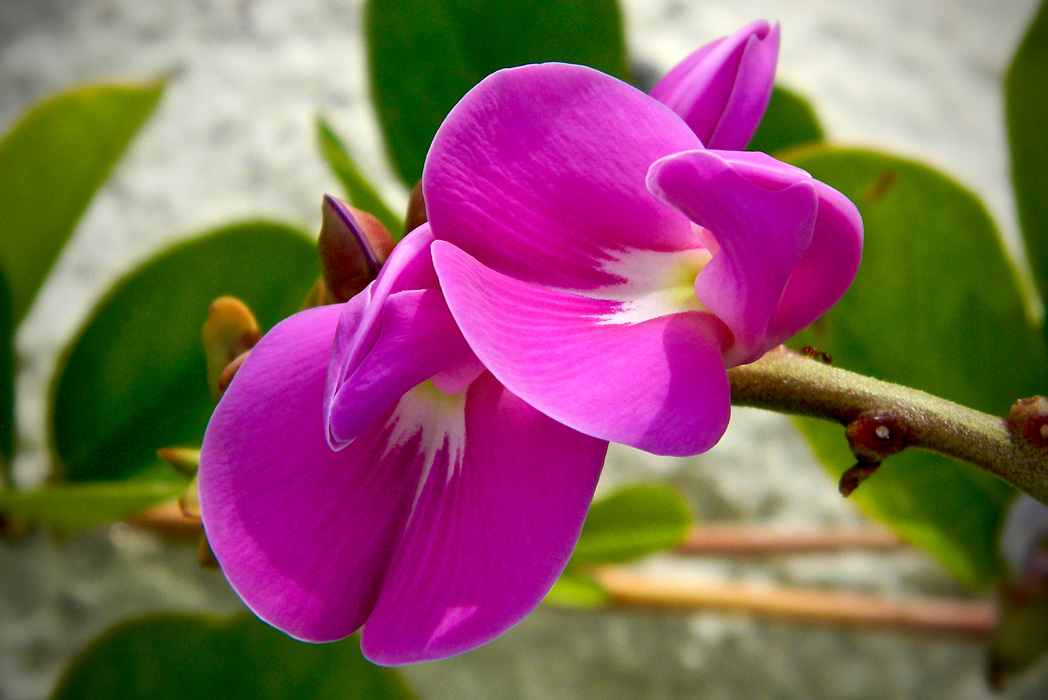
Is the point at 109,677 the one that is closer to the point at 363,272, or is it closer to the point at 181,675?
the point at 181,675

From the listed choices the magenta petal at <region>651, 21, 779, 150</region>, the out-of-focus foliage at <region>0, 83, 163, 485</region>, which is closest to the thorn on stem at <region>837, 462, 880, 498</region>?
the magenta petal at <region>651, 21, 779, 150</region>

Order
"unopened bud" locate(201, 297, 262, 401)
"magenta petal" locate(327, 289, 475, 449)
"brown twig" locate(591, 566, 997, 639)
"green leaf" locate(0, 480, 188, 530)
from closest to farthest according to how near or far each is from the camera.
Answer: "magenta petal" locate(327, 289, 475, 449)
"unopened bud" locate(201, 297, 262, 401)
"green leaf" locate(0, 480, 188, 530)
"brown twig" locate(591, 566, 997, 639)

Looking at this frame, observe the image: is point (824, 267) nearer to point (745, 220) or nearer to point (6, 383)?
point (745, 220)

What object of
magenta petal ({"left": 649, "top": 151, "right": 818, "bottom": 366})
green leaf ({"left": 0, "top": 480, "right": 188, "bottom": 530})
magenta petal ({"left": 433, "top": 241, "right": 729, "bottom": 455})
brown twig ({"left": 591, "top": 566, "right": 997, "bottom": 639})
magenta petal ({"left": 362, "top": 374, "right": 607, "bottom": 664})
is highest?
magenta petal ({"left": 649, "top": 151, "right": 818, "bottom": 366})

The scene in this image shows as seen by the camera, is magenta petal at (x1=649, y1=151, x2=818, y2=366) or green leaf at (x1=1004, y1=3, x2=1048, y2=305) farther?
green leaf at (x1=1004, y1=3, x2=1048, y2=305)

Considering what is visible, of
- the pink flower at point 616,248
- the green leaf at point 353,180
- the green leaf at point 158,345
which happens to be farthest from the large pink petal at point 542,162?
the green leaf at point 158,345

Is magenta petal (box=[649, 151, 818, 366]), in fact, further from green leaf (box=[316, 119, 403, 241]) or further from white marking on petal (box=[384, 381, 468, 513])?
green leaf (box=[316, 119, 403, 241])

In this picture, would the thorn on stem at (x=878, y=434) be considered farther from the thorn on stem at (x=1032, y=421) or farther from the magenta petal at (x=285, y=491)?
the magenta petal at (x=285, y=491)

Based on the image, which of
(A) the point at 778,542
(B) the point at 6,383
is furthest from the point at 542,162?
(A) the point at 778,542
